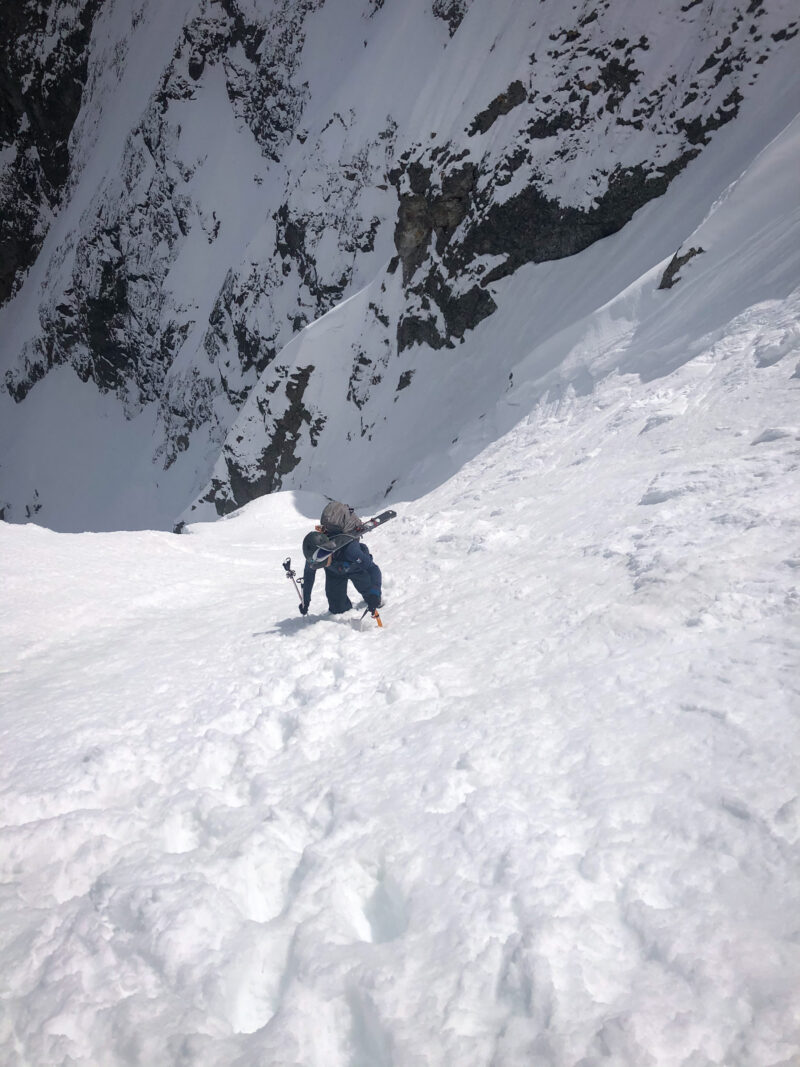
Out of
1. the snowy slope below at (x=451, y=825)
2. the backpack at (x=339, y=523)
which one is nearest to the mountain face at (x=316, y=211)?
the backpack at (x=339, y=523)

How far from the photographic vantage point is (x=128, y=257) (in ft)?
161

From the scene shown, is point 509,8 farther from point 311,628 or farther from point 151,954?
point 151,954

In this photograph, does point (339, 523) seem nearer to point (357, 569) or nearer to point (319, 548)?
point (319, 548)

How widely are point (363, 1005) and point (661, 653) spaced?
2434mm

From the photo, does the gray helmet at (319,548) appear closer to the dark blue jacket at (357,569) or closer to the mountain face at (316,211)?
the dark blue jacket at (357,569)

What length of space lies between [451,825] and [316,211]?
122 ft

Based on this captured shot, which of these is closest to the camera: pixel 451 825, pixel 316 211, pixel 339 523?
pixel 451 825

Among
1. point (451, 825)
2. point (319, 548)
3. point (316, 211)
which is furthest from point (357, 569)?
point (316, 211)

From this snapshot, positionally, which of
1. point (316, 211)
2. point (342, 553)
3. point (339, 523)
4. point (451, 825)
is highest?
point (316, 211)

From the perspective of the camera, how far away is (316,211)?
34062mm

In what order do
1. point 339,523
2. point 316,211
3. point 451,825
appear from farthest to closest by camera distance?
point 316,211 → point 339,523 → point 451,825

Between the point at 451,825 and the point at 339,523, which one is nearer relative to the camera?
the point at 451,825

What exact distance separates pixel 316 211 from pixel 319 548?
33.6m

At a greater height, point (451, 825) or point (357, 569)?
point (357, 569)
